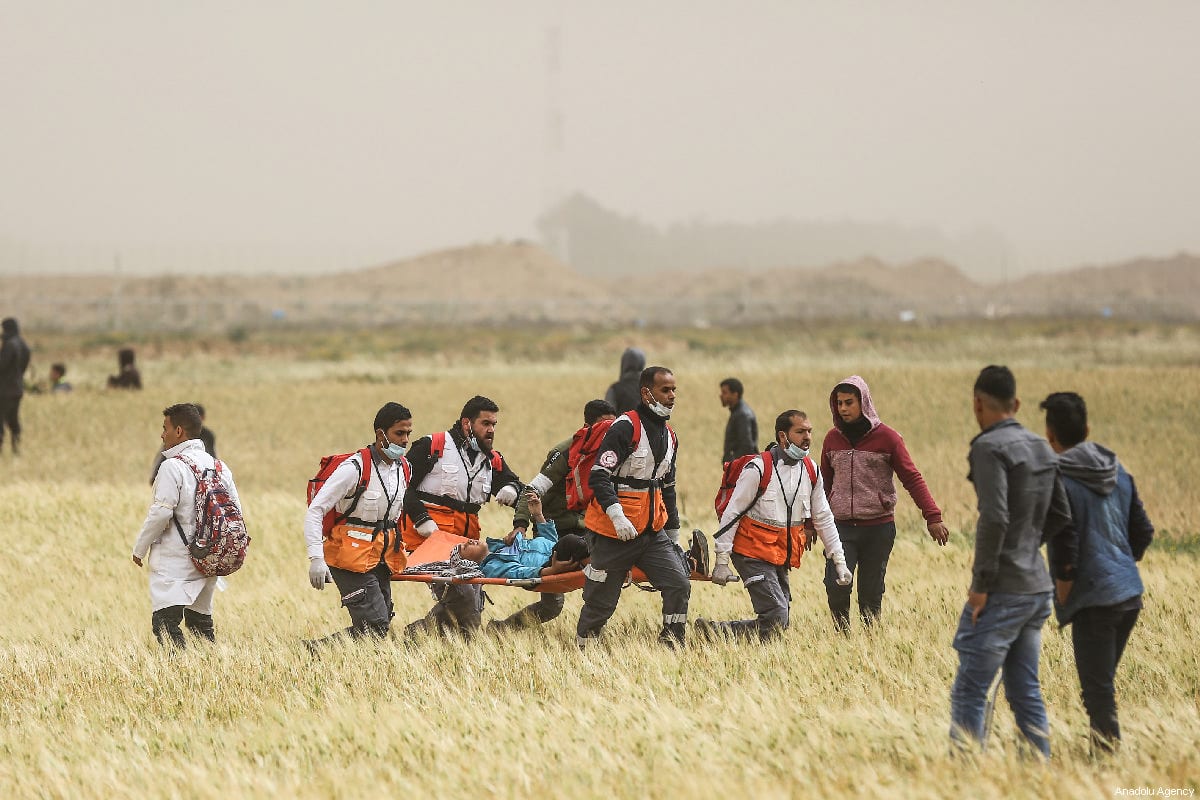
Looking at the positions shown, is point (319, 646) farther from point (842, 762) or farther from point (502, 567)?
point (842, 762)

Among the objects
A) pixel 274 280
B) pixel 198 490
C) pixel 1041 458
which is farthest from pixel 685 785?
pixel 274 280

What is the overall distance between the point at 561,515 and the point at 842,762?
14.6ft

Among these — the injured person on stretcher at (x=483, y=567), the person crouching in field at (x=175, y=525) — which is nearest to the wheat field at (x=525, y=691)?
the person crouching in field at (x=175, y=525)

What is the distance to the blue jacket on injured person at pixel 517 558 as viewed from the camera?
30.8 feet

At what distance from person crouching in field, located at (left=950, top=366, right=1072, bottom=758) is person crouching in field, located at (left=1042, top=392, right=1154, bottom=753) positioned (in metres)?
0.13

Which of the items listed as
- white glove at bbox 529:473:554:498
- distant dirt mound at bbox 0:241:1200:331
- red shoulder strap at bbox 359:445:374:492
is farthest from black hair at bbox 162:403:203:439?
distant dirt mound at bbox 0:241:1200:331

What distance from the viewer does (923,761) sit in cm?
558

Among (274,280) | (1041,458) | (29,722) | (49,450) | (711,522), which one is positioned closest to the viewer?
(1041,458)

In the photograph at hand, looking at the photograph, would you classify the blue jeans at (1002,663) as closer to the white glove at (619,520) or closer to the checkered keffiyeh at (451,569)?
the white glove at (619,520)

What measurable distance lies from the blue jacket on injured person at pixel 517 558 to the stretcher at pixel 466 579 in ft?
0.42

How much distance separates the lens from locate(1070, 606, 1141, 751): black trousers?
6055 millimetres

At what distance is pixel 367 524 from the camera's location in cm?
891

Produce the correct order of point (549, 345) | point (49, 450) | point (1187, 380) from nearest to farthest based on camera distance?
point (49, 450) < point (1187, 380) < point (549, 345)

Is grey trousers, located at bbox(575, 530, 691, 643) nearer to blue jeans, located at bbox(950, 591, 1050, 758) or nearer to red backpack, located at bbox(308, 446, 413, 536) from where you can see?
red backpack, located at bbox(308, 446, 413, 536)
